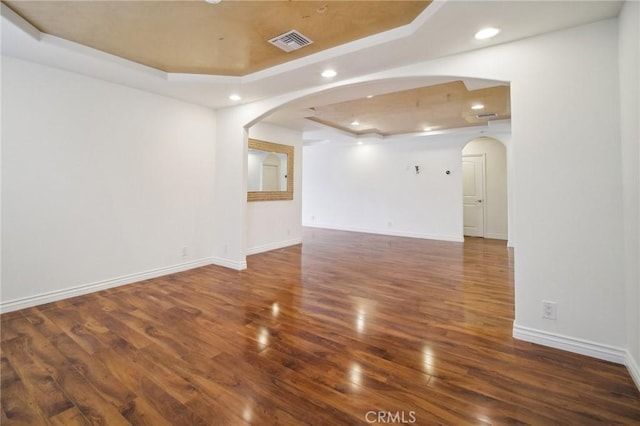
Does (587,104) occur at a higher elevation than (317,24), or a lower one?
lower

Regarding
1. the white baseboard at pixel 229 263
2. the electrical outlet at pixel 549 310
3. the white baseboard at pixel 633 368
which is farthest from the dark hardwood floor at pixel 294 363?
the white baseboard at pixel 229 263

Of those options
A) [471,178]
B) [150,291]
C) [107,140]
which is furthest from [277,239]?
[471,178]

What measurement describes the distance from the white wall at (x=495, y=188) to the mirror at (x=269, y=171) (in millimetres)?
4631

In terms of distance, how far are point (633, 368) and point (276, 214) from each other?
5143mm

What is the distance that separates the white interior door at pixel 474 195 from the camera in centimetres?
753

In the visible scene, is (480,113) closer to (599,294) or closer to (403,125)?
(403,125)

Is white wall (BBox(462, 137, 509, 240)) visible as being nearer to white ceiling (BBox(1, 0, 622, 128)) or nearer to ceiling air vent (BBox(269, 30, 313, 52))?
white ceiling (BBox(1, 0, 622, 128))

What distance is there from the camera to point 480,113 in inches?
209

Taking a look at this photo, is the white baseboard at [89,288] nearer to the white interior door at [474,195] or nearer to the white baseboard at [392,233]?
the white baseboard at [392,233]

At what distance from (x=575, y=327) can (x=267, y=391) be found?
7.47 feet

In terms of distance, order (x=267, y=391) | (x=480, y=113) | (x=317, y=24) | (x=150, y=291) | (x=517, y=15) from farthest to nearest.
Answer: (x=480, y=113) < (x=150, y=291) < (x=317, y=24) < (x=517, y=15) < (x=267, y=391)

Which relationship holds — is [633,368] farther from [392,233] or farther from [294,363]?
[392,233]

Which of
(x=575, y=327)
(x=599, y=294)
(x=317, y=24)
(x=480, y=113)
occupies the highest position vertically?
(x=480, y=113)

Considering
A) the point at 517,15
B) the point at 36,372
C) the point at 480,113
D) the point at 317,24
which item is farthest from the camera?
the point at 480,113
